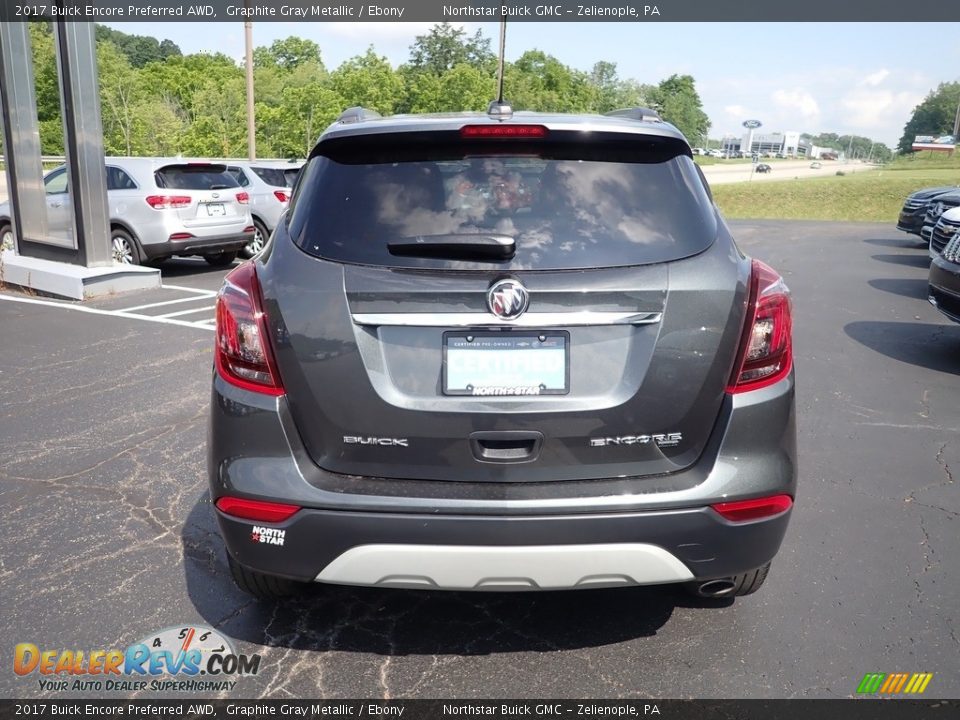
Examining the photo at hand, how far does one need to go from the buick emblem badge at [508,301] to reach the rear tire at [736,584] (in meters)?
1.14

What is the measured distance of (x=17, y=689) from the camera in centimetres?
267

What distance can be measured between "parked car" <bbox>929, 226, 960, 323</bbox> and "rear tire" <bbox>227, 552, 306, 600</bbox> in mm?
6786

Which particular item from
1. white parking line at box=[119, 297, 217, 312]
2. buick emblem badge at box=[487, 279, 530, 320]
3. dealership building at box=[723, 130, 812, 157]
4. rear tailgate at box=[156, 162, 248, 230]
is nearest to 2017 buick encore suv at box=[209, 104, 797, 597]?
buick emblem badge at box=[487, 279, 530, 320]

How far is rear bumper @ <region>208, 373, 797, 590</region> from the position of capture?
2391mm

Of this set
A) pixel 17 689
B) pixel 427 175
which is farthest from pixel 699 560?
pixel 17 689

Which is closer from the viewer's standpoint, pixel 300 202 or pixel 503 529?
pixel 503 529

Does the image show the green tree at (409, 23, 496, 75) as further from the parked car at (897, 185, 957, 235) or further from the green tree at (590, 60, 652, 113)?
the parked car at (897, 185, 957, 235)

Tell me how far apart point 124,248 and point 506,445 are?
11.0 metres

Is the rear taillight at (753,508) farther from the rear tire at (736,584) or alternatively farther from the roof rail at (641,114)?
the roof rail at (641,114)

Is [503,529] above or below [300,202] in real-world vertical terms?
below

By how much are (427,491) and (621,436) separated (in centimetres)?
61

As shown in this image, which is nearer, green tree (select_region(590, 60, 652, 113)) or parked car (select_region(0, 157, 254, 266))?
parked car (select_region(0, 157, 254, 266))
